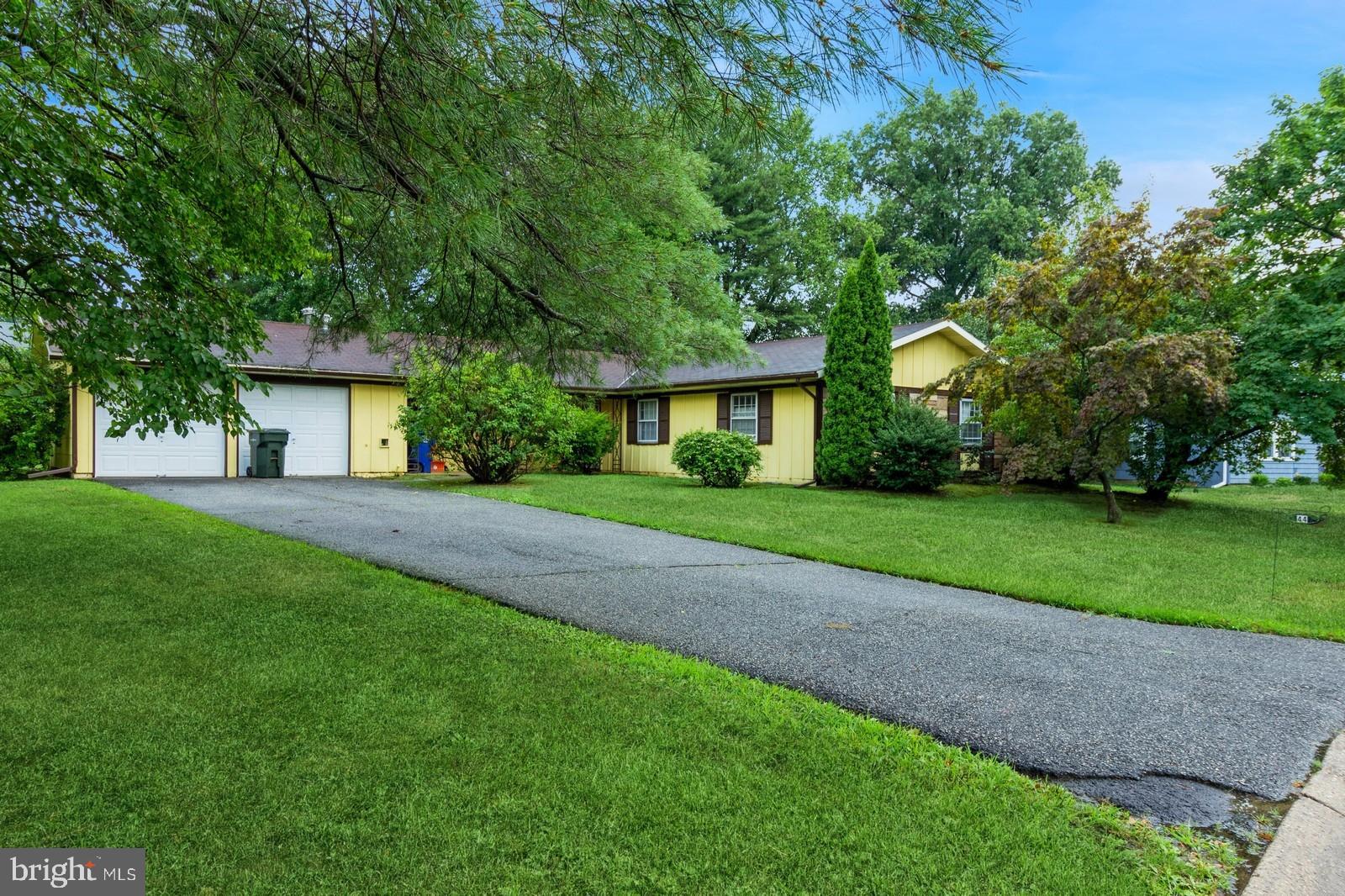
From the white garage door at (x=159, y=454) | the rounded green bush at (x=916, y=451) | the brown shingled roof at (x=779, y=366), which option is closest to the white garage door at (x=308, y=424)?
the white garage door at (x=159, y=454)

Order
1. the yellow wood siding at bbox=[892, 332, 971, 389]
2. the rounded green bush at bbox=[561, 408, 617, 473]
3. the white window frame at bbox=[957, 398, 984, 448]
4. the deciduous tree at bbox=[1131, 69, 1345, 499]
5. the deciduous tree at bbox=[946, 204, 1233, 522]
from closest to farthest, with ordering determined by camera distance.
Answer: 1. the deciduous tree at bbox=[946, 204, 1233, 522]
2. the deciduous tree at bbox=[1131, 69, 1345, 499]
3. the yellow wood siding at bbox=[892, 332, 971, 389]
4. the white window frame at bbox=[957, 398, 984, 448]
5. the rounded green bush at bbox=[561, 408, 617, 473]

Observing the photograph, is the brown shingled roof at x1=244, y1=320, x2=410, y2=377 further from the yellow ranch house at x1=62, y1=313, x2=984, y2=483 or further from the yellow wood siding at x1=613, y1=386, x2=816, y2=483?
the yellow wood siding at x1=613, y1=386, x2=816, y2=483

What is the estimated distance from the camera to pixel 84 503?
966 cm

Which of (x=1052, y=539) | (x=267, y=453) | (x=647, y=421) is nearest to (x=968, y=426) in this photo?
(x=647, y=421)

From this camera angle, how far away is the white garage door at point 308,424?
15.7 m

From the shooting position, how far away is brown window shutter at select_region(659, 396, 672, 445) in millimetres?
18125

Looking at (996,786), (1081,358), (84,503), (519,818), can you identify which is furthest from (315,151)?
(1081,358)

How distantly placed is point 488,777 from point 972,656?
9.07 ft

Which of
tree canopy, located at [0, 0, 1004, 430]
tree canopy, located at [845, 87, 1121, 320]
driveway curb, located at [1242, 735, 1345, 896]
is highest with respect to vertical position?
tree canopy, located at [845, 87, 1121, 320]

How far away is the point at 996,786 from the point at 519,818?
159 cm

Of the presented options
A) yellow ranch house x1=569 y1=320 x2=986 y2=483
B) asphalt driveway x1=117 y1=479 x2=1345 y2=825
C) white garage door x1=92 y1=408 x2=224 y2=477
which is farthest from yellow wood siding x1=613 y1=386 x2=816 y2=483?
white garage door x1=92 y1=408 x2=224 y2=477

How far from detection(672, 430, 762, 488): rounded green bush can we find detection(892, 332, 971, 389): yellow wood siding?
11.8 ft

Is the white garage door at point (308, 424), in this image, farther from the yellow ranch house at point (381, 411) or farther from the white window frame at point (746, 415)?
the white window frame at point (746, 415)

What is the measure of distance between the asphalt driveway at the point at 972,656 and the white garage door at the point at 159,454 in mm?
9378
